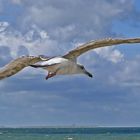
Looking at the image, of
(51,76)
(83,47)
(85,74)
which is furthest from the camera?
(85,74)

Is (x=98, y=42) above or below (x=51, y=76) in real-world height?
above

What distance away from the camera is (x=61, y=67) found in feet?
33.1

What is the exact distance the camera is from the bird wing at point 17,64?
33.6 feet

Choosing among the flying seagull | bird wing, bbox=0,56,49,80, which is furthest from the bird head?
bird wing, bbox=0,56,49,80

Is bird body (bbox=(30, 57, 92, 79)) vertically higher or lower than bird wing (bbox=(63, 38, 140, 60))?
lower

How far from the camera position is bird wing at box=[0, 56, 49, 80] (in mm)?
10254

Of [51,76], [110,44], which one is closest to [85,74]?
[110,44]

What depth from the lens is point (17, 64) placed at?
1041 cm

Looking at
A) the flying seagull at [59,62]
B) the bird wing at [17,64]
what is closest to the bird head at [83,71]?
the flying seagull at [59,62]

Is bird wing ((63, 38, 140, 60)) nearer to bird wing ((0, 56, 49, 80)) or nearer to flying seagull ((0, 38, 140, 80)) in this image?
flying seagull ((0, 38, 140, 80))

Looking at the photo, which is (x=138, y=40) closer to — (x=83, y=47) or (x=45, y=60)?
(x=83, y=47)

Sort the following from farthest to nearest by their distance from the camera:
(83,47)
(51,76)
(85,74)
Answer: (85,74), (83,47), (51,76)

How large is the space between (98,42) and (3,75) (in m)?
1.56

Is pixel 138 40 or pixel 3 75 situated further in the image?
pixel 138 40
